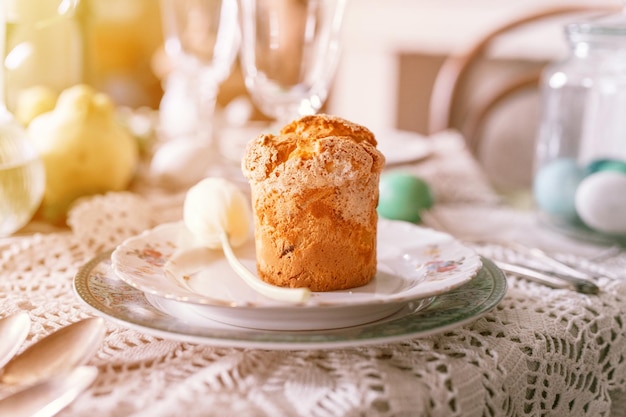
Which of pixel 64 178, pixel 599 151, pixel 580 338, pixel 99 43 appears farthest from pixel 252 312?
pixel 99 43

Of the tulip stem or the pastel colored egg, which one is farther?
the pastel colored egg

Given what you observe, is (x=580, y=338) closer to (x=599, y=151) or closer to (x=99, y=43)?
(x=599, y=151)

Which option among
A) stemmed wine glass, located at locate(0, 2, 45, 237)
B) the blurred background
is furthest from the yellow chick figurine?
the blurred background

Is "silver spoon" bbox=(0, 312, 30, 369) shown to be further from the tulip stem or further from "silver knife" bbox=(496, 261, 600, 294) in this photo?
"silver knife" bbox=(496, 261, 600, 294)

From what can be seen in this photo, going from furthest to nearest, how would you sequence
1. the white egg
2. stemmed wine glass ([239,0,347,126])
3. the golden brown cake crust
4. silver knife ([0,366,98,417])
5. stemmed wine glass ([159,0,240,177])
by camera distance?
stemmed wine glass ([159,0,240,177])
stemmed wine glass ([239,0,347,126])
the white egg
the golden brown cake crust
silver knife ([0,366,98,417])

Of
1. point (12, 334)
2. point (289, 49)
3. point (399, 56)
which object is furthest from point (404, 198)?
point (399, 56)

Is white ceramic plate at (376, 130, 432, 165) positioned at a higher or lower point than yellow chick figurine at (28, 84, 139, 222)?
lower
